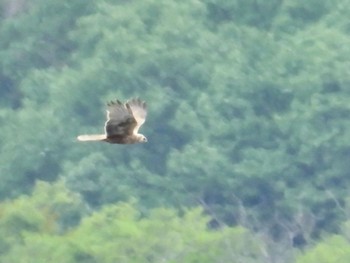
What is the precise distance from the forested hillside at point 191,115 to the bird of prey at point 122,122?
1492 centimetres

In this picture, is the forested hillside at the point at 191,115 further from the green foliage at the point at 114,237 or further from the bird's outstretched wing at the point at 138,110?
the bird's outstretched wing at the point at 138,110

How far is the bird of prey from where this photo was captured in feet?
43.7

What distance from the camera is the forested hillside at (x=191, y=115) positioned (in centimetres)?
3225

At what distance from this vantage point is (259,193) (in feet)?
110

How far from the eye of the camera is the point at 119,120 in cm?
1345

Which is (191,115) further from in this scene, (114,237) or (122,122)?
(122,122)

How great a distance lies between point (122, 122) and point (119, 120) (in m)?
0.04

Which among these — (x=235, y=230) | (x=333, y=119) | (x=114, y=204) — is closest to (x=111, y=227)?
(x=235, y=230)

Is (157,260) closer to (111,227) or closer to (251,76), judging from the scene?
(111,227)

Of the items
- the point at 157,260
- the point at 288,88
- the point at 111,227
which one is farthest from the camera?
the point at 288,88

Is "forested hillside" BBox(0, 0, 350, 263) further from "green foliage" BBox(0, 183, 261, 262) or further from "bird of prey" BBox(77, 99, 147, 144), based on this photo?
"bird of prey" BBox(77, 99, 147, 144)

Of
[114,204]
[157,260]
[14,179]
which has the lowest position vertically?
[157,260]

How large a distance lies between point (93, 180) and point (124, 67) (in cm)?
235

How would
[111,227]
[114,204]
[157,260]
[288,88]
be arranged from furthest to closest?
[288,88]
[114,204]
[111,227]
[157,260]
